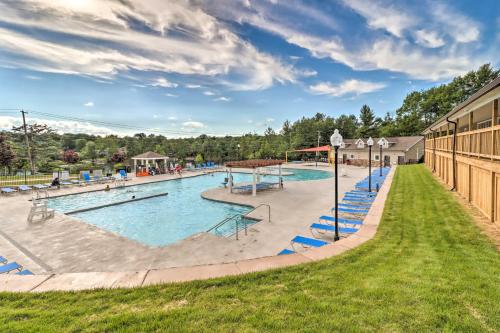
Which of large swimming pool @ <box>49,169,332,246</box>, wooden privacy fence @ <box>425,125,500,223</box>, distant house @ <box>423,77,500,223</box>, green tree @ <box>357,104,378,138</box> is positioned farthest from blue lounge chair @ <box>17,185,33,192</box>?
green tree @ <box>357,104,378,138</box>

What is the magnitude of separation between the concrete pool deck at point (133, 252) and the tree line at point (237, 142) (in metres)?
26.4

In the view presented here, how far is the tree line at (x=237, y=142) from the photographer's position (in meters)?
31.0

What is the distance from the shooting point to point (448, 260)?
4.11m

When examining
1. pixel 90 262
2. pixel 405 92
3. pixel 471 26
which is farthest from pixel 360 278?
pixel 405 92

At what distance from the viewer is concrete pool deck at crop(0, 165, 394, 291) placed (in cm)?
382

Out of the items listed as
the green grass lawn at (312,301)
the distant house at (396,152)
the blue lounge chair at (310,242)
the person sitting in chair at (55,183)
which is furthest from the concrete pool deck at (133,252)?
the distant house at (396,152)

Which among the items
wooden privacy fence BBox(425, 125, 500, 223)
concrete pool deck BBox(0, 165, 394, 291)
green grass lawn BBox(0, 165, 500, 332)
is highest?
wooden privacy fence BBox(425, 125, 500, 223)

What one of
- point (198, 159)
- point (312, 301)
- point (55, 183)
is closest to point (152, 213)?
point (312, 301)

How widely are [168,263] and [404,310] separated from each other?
5079 millimetres

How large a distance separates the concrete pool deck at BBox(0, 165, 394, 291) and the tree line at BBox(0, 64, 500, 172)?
26.4 m

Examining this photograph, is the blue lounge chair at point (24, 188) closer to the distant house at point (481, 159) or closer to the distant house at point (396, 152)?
the distant house at point (481, 159)

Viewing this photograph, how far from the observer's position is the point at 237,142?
4572 cm

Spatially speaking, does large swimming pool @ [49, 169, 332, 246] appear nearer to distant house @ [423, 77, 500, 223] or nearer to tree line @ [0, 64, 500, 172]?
distant house @ [423, 77, 500, 223]

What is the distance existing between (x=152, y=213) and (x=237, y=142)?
34.3 meters
